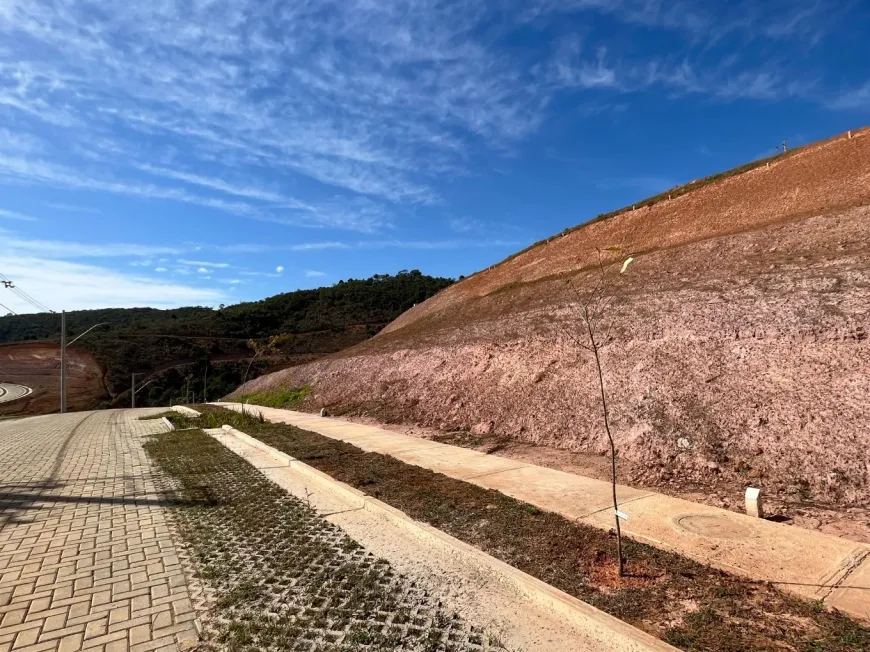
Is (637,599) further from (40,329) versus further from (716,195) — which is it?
(40,329)

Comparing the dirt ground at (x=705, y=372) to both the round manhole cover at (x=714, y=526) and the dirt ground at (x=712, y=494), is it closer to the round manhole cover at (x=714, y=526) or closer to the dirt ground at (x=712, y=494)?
the dirt ground at (x=712, y=494)

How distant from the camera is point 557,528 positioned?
5324 millimetres

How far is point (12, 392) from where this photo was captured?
1909 inches

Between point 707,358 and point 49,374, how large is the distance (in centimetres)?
7013

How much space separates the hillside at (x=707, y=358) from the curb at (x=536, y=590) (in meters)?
2.93

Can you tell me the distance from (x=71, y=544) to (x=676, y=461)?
27.1ft

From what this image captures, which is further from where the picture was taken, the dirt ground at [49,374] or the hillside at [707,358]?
the dirt ground at [49,374]

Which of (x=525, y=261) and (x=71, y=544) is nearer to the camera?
(x=71, y=544)

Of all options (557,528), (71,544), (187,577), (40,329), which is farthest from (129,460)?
(40,329)

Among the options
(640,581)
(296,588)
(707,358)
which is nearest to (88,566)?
(296,588)

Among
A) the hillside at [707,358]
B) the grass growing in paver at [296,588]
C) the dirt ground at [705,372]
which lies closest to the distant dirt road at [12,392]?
the hillside at [707,358]

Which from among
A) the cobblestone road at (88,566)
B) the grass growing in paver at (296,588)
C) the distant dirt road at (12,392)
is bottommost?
the distant dirt road at (12,392)

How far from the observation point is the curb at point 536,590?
3188mm

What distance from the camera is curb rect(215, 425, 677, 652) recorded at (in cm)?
319
